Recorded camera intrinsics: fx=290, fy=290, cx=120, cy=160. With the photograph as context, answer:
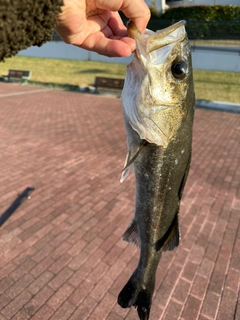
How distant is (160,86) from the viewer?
1934mm

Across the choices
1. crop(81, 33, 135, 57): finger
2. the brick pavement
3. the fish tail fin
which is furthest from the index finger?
the brick pavement

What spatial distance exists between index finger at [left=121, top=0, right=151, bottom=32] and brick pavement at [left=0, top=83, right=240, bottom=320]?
235 cm

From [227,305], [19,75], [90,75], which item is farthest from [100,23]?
[90,75]

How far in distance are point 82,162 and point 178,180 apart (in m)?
5.21

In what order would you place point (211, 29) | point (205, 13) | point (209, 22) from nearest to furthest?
point (209, 22) < point (211, 29) < point (205, 13)

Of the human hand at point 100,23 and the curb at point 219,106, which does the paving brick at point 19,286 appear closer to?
the human hand at point 100,23

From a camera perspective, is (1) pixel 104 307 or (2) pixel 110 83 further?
(2) pixel 110 83

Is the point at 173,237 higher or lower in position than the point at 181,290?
higher

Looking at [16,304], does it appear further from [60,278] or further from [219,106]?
[219,106]

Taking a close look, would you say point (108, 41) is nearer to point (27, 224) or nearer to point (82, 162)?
point (27, 224)

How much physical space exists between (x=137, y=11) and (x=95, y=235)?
350 centimetres

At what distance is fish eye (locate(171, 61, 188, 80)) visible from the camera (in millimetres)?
1895

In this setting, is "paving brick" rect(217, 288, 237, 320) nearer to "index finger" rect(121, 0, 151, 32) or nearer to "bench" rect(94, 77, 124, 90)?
"index finger" rect(121, 0, 151, 32)

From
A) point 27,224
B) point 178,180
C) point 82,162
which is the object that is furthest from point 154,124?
point 82,162
